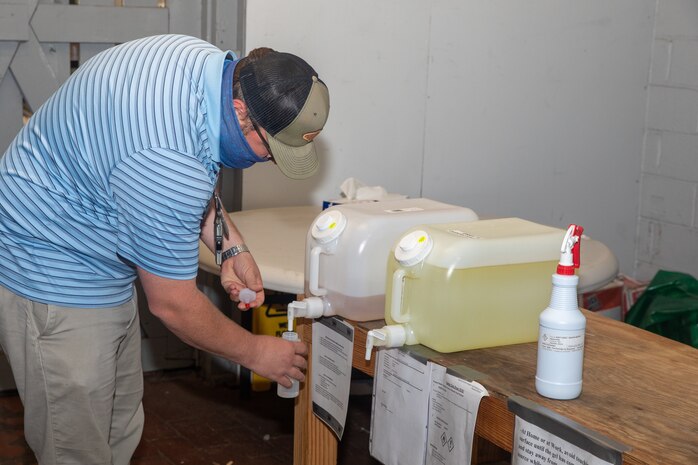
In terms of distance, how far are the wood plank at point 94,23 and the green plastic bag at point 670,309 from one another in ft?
7.05

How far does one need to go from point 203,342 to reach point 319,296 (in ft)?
0.96

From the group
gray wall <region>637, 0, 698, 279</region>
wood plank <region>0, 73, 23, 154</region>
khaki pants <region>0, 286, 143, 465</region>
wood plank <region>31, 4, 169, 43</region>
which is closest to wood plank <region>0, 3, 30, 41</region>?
wood plank <region>31, 4, 169, 43</region>

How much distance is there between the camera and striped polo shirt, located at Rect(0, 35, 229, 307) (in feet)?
5.62

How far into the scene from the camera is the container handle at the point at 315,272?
79.3 inches

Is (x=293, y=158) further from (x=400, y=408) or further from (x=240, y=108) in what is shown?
(x=400, y=408)

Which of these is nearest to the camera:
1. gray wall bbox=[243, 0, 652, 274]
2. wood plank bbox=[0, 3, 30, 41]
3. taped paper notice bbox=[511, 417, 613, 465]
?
taped paper notice bbox=[511, 417, 613, 465]

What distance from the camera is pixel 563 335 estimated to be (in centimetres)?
154

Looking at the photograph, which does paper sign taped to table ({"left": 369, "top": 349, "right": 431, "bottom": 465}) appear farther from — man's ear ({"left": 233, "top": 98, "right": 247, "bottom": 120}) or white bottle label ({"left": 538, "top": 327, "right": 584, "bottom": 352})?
man's ear ({"left": 233, "top": 98, "right": 247, "bottom": 120})

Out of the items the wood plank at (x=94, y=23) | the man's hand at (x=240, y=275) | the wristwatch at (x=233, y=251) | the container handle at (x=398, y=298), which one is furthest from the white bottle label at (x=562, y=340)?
the wood plank at (x=94, y=23)

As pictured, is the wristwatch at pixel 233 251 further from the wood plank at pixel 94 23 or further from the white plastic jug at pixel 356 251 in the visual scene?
the wood plank at pixel 94 23

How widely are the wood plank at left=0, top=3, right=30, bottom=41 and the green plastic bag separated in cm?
253

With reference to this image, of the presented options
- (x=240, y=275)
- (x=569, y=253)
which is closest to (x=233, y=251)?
(x=240, y=275)

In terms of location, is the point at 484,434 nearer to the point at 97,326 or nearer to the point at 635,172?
the point at 97,326

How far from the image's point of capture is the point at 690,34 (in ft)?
13.4
